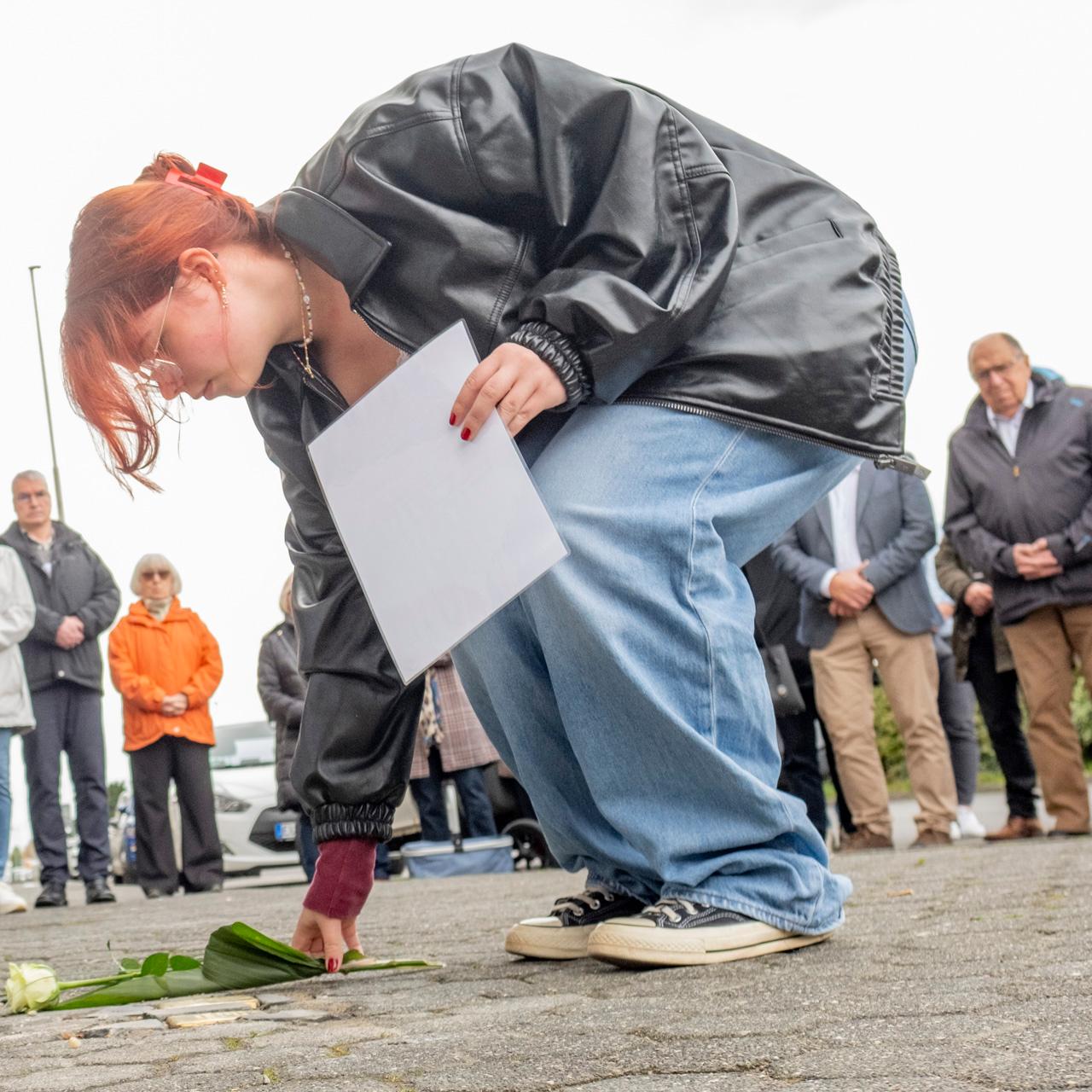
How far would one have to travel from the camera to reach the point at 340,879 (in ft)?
8.23

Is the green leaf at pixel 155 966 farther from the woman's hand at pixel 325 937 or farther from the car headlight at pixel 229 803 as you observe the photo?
the car headlight at pixel 229 803

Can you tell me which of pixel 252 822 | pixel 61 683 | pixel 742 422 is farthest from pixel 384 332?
pixel 252 822

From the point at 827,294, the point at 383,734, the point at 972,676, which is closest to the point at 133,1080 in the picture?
the point at 383,734

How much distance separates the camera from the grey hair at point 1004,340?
247 inches

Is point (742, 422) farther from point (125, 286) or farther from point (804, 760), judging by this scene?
point (804, 760)

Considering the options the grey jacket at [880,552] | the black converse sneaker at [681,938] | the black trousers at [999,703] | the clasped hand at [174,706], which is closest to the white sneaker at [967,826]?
the black trousers at [999,703]

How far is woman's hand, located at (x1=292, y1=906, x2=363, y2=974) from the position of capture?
8.28ft

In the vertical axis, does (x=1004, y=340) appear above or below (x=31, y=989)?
above

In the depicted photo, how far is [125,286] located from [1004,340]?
187 inches

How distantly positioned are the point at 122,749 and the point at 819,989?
632 cm

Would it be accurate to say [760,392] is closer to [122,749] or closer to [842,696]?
[842,696]

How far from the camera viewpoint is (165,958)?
2.39m

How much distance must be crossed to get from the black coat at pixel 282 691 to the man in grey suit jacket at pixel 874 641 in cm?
277

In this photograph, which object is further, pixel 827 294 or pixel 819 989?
pixel 827 294
